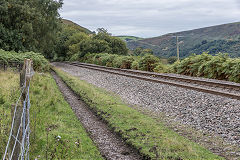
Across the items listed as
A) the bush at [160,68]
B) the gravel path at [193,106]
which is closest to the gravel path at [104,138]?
the gravel path at [193,106]

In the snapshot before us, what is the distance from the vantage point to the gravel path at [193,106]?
7.25 metres

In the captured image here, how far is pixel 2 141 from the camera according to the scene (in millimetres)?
5094

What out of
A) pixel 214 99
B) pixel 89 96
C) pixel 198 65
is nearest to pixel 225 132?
pixel 214 99

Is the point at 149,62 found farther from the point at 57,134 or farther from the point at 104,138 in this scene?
the point at 57,134

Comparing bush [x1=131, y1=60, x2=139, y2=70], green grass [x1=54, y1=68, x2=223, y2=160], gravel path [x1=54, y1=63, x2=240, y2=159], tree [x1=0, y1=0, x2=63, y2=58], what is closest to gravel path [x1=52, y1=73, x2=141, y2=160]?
green grass [x1=54, y1=68, x2=223, y2=160]

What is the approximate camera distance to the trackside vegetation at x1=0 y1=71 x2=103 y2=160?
5508 mm

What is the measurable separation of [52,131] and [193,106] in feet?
17.5

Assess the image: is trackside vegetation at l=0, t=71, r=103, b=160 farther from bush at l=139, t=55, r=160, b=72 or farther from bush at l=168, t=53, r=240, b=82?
bush at l=139, t=55, r=160, b=72

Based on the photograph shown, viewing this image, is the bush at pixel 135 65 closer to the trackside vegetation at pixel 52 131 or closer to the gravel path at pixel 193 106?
the gravel path at pixel 193 106

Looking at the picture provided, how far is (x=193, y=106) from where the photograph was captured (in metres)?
9.45

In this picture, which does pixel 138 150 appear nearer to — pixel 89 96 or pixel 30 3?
pixel 89 96

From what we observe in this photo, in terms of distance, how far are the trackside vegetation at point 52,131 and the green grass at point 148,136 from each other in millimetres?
1063

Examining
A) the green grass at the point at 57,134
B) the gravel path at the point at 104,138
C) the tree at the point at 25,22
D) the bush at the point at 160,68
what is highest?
the tree at the point at 25,22

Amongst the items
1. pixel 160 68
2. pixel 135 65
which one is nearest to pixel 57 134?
pixel 160 68
